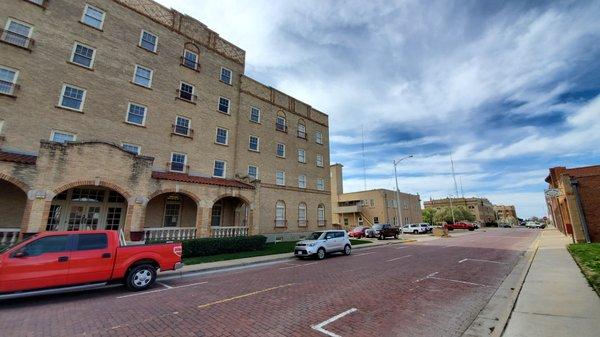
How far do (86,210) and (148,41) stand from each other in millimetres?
14095

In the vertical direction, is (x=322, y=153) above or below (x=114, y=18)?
below

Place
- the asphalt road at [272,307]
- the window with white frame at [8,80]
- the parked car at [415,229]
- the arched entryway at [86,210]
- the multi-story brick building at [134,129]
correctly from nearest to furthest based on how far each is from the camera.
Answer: the asphalt road at [272,307], the multi-story brick building at [134,129], the window with white frame at [8,80], the arched entryway at [86,210], the parked car at [415,229]

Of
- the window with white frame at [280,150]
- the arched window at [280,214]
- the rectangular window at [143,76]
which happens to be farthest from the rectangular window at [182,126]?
Result: the arched window at [280,214]

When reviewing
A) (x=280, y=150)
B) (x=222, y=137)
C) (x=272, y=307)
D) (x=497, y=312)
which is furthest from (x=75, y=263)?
(x=280, y=150)

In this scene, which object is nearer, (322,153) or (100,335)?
(100,335)

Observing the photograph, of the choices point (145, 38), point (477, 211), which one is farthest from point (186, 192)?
point (477, 211)

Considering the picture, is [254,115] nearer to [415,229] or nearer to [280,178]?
[280,178]

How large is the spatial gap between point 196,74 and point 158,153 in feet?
28.1

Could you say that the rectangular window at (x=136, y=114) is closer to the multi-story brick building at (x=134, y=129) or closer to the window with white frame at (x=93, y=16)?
the multi-story brick building at (x=134, y=129)

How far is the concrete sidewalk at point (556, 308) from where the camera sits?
519 cm

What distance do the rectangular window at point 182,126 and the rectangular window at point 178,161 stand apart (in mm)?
1850

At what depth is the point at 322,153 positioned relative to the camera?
117ft

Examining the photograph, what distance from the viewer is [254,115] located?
28875 mm

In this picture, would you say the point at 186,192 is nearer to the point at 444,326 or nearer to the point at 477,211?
the point at 444,326
